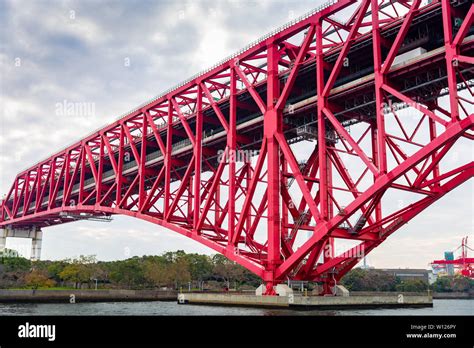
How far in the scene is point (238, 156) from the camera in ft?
156

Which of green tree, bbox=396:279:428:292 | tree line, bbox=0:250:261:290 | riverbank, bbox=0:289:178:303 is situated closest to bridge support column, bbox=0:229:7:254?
tree line, bbox=0:250:261:290

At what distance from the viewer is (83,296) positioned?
73812 millimetres

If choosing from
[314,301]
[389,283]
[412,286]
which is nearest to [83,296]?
[314,301]

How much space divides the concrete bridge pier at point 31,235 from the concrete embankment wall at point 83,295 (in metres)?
42.6

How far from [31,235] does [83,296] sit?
4645 centimetres

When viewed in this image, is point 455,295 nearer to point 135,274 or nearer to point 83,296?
point 135,274

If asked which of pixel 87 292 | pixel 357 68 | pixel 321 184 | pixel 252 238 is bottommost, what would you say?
pixel 87 292

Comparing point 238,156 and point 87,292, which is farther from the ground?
point 238,156

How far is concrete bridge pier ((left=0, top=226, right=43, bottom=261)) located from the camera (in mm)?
112312

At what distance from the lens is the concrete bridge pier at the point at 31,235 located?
11231 cm

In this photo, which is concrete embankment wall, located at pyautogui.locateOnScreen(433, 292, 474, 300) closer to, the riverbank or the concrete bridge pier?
the riverbank
